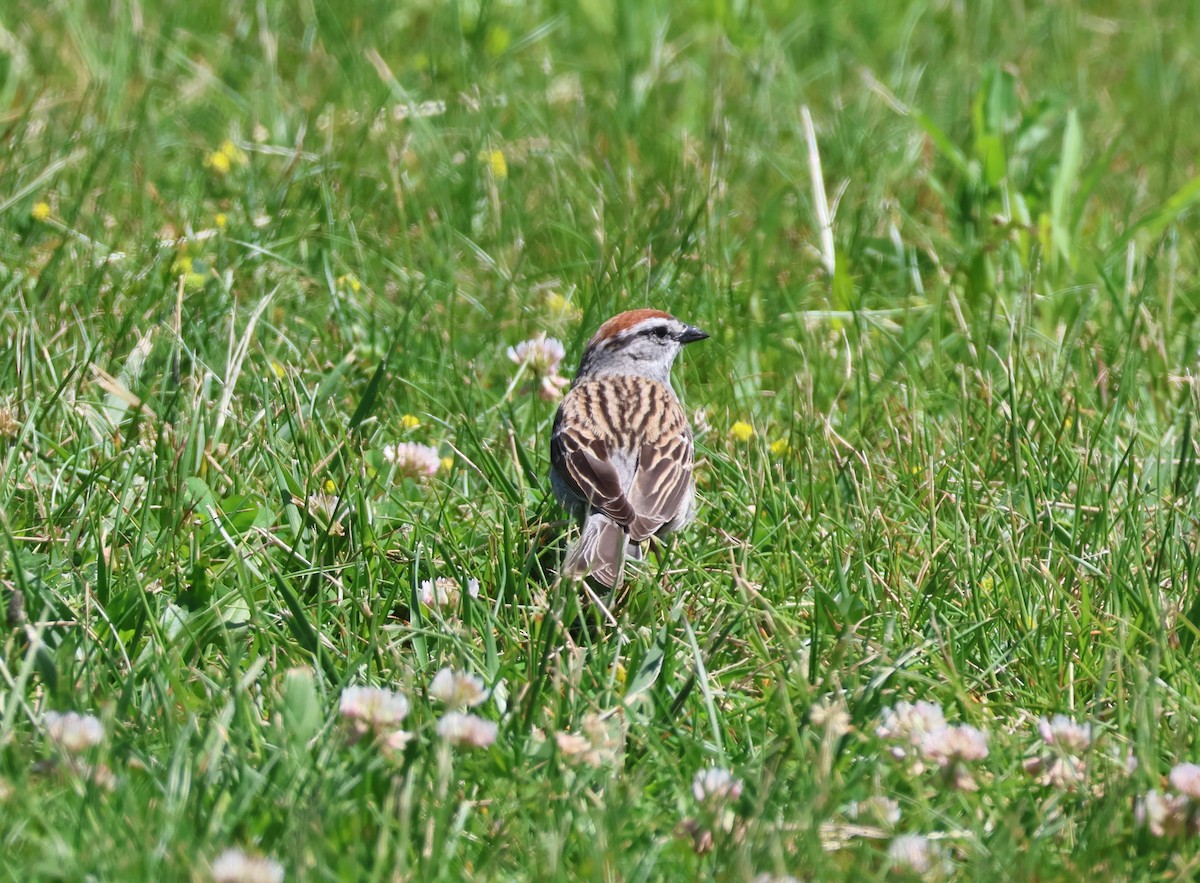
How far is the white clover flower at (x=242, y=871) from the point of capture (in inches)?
99.3

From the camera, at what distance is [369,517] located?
4.17m

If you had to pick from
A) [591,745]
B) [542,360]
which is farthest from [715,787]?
[542,360]

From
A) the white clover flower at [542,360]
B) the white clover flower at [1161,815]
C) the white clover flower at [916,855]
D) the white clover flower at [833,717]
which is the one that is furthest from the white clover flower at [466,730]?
the white clover flower at [542,360]

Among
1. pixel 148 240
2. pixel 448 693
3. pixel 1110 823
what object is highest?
pixel 148 240

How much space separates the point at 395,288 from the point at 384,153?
96cm

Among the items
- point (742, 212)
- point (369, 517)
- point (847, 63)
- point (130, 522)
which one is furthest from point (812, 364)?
point (847, 63)

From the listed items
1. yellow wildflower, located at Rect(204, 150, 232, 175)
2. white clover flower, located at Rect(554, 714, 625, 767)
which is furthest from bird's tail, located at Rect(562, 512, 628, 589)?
yellow wildflower, located at Rect(204, 150, 232, 175)

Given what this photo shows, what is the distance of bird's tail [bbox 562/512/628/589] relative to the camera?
13.6 ft

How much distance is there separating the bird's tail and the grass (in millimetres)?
148

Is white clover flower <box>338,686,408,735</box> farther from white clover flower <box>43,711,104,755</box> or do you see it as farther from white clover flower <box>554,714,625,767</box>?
white clover flower <box>43,711,104,755</box>

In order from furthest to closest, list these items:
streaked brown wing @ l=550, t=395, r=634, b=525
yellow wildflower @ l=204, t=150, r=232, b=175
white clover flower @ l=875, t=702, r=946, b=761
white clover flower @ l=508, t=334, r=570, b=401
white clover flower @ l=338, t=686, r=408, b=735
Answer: yellow wildflower @ l=204, t=150, r=232, b=175
white clover flower @ l=508, t=334, r=570, b=401
streaked brown wing @ l=550, t=395, r=634, b=525
white clover flower @ l=875, t=702, r=946, b=761
white clover flower @ l=338, t=686, r=408, b=735

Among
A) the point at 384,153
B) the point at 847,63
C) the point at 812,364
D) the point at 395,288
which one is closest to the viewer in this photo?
the point at 812,364

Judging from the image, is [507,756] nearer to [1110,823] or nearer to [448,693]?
[448,693]

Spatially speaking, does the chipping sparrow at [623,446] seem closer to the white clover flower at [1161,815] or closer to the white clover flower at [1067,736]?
the white clover flower at [1067,736]
